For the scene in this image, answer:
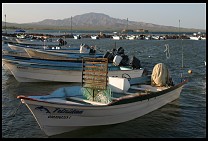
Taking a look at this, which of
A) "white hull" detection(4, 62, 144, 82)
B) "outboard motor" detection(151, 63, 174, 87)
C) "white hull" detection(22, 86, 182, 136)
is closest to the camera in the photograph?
"white hull" detection(22, 86, 182, 136)

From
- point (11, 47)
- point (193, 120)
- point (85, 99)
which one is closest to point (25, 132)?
point (85, 99)

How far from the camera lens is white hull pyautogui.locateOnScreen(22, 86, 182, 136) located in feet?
38.2

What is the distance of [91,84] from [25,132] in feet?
11.5

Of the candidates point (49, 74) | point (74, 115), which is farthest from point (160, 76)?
point (49, 74)

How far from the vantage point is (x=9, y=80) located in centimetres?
2511

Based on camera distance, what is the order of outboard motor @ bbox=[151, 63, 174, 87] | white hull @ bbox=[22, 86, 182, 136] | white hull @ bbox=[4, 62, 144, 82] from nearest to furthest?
1. white hull @ bbox=[22, 86, 182, 136]
2. outboard motor @ bbox=[151, 63, 174, 87]
3. white hull @ bbox=[4, 62, 144, 82]

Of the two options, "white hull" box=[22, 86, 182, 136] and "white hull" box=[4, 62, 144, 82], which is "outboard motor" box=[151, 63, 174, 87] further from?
"white hull" box=[4, 62, 144, 82]

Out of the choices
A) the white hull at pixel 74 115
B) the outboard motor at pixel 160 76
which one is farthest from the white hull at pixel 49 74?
the white hull at pixel 74 115

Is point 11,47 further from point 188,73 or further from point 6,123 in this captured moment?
point 6,123

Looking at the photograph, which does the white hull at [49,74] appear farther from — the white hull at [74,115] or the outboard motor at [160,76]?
the white hull at [74,115]

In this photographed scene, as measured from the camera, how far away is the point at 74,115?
1207 centimetres

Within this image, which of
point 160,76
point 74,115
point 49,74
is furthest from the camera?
point 49,74

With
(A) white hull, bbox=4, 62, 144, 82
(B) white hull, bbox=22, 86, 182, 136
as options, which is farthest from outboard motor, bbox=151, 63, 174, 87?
(A) white hull, bbox=4, 62, 144, 82

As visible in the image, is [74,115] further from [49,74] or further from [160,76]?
[49,74]
